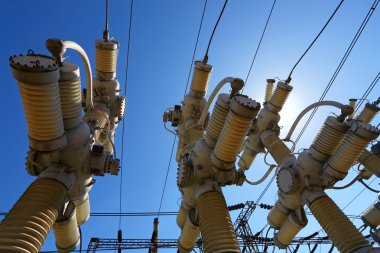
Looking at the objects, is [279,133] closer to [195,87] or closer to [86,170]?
[195,87]

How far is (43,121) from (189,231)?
5.27 metres

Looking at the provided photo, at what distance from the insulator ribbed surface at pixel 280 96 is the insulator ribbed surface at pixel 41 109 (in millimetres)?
9810

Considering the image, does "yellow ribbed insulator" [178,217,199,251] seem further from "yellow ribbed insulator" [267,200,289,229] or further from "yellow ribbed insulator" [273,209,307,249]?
"yellow ribbed insulator" [273,209,307,249]

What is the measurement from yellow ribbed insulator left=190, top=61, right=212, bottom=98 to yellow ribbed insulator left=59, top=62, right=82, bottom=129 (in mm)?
6100

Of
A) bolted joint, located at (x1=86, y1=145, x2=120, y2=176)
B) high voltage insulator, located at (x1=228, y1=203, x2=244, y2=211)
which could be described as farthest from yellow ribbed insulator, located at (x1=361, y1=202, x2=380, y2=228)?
bolted joint, located at (x1=86, y1=145, x2=120, y2=176)

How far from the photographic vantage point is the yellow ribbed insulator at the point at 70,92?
6.24 meters

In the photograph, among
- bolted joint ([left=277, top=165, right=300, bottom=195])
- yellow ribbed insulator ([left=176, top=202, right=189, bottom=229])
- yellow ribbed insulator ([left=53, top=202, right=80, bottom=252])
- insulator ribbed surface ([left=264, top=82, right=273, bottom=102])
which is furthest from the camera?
insulator ribbed surface ([left=264, top=82, right=273, bottom=102])

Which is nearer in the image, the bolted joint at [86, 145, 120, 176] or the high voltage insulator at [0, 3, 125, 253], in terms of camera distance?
the high voltage insulator at [0, 3, 125, 253]

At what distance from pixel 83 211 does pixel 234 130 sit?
4.24m

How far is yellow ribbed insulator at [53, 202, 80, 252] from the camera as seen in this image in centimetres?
671

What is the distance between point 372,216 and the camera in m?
13.7

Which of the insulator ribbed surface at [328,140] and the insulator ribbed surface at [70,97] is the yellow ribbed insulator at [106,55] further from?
the insulator ribbed surface at [328,140]

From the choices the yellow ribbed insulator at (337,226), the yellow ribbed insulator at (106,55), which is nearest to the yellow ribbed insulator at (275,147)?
the yellow ribbed insulator at (337,226)

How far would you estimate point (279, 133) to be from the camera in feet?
44.1
